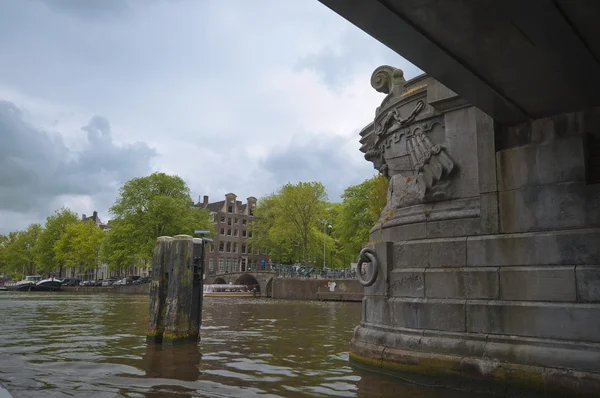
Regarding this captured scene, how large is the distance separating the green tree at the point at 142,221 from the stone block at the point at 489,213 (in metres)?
49.3

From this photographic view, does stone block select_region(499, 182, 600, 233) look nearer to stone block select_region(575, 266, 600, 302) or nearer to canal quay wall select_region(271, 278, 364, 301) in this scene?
stone block select_region(575, 266, 600, 302)

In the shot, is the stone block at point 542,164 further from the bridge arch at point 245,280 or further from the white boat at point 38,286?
the white boat at point 38,286

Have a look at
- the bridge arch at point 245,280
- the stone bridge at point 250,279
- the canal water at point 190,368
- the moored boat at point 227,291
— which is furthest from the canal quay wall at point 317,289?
the canal water at point 190,368

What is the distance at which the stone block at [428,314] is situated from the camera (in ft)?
22.2

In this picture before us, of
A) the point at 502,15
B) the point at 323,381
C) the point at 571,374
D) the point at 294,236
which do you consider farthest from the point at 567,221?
the point at 294,236

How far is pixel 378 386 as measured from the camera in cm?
655

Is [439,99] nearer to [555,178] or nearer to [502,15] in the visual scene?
[555,178]

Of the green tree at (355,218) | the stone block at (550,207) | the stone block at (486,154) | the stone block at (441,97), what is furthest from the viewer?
the green tree at (355,218)

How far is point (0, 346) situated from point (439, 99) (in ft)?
32.7

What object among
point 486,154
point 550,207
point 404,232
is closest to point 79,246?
point 404,232

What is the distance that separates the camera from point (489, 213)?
6840 millimetres

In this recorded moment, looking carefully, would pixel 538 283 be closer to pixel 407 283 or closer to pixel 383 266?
pixel 407 283

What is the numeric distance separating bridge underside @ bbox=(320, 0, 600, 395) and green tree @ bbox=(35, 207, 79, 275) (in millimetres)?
77727

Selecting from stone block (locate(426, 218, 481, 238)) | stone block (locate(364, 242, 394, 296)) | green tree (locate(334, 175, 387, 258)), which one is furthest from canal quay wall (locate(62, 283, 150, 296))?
stone block (locate(426, 218, 481, 238))
